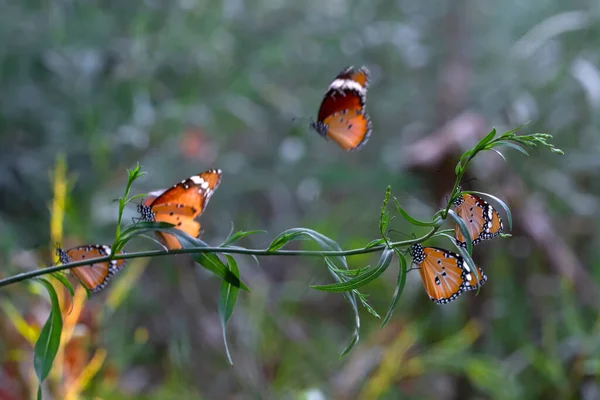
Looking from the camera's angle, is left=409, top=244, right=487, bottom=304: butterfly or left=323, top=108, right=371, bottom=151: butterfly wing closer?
left=409, top=244, right=487, bottom=304: butterfly

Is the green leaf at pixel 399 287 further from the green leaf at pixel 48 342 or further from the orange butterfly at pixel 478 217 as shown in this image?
the green leaf at pixel 48 342

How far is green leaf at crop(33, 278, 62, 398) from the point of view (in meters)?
0.41

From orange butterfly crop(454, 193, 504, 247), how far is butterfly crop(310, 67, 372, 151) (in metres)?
0.20

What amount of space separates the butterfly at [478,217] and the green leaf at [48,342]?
258 mm

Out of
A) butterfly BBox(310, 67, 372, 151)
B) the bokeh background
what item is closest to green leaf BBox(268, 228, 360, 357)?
butterfly BBox(310, 67, 372, 151)

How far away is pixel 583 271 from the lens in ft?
5.36

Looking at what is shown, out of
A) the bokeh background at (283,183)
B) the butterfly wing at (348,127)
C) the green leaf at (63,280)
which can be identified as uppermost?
the bokeh background at (283,183)

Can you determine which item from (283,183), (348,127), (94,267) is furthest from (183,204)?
(283,183)

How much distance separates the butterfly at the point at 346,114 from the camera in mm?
643

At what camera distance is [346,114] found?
0.66 m

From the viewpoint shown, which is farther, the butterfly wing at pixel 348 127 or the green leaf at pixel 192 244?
the butterfly wing at pixel 348 127

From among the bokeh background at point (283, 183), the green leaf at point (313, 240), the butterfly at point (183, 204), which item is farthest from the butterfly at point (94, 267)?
the bokeh background at point (283, 183)

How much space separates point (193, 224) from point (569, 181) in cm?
147

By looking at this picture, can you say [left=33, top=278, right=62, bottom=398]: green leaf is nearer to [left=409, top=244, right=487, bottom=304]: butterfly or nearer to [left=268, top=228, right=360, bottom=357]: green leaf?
[left=268, top=228, right=360, bottom=357]: green leaf
